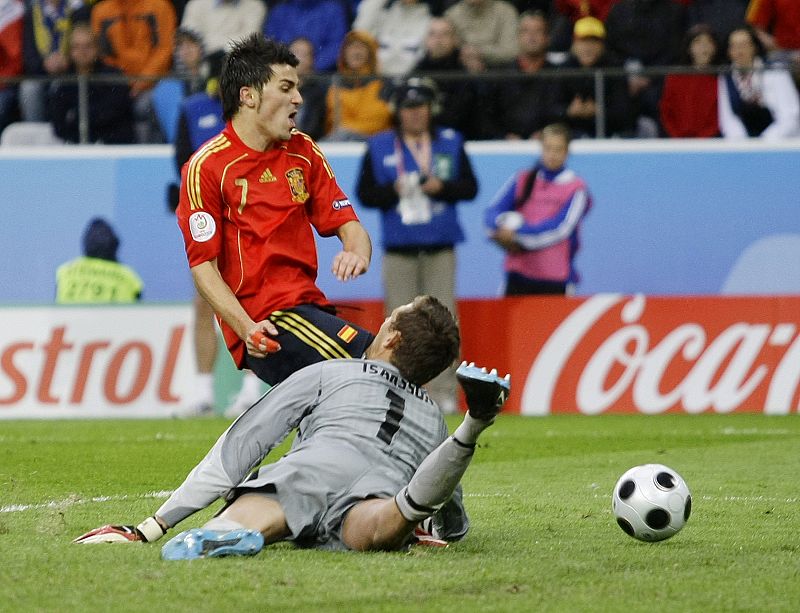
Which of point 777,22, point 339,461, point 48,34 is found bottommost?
point 339,461

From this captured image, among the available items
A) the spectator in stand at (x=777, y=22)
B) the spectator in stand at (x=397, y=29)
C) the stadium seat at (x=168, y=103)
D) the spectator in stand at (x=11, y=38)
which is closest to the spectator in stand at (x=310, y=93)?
the spectator in stand at (x=397, y=29)

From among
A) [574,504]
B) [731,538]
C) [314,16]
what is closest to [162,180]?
[314,16]

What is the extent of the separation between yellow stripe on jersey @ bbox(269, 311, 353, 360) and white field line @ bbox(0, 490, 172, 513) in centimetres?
153

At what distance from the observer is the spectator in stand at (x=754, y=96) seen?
582 inches

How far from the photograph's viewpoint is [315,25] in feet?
50.7

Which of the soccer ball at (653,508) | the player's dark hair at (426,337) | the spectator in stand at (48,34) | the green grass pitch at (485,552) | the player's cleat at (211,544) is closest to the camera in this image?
the green grass pitch at (485,552)

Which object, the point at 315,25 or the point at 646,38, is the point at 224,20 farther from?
the point at 646,38

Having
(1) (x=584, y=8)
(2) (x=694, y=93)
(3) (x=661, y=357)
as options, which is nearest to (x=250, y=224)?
(3) (x=661, y=357)

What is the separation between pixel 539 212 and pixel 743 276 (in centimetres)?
284

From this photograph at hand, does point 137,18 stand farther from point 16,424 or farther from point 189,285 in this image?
point 16,424

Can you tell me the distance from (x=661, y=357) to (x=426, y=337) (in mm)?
7816

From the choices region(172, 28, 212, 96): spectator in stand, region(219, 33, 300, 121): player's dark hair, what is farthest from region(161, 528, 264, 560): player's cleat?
region(172, 28, 212, 96): spectator in stand

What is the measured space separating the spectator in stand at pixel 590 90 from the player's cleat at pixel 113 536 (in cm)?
1020

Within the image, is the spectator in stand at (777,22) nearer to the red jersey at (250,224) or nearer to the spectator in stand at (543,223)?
the spectator in stand at (543,223)
